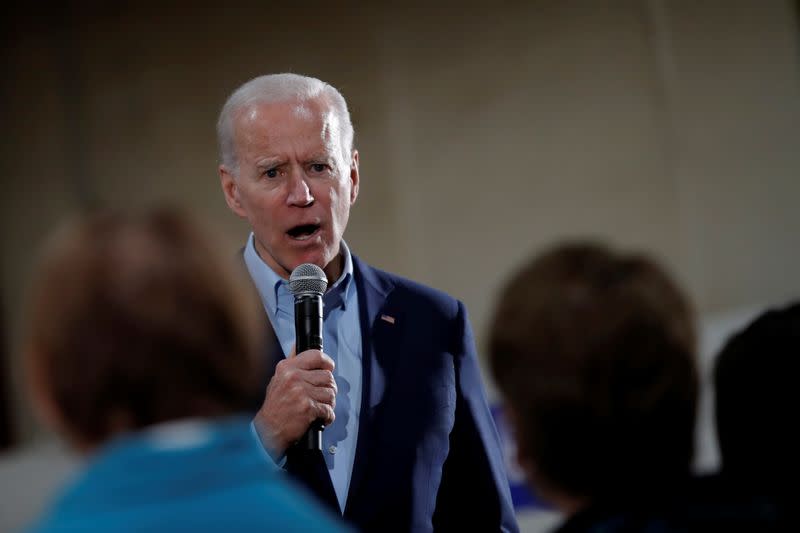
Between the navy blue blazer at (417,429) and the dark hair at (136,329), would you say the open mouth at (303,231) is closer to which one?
the navy blue blazer at (417,429)

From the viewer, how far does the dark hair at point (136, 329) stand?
41.8 inches

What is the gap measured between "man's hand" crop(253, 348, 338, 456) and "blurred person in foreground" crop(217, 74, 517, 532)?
56 millimetres

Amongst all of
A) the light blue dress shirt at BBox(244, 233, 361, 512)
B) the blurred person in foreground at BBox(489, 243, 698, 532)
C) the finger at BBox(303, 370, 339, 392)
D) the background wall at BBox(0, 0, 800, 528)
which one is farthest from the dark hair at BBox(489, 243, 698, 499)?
the background wall at BBox(0, 0, 800, 528)

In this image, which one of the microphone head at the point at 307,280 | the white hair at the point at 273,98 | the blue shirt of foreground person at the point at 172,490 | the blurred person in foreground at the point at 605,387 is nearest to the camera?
the blue shirt of foreground person at the point at 172,490

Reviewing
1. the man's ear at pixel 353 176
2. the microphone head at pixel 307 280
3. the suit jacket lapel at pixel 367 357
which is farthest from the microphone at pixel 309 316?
the man's ear at pixel 353 176

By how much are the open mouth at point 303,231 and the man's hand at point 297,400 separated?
0.82 feet

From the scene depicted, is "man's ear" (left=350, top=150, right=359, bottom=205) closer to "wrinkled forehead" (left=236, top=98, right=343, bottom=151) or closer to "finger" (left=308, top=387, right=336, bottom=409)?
"wrinkled forehead" (left=236, top=98, right=343, bottom=151)

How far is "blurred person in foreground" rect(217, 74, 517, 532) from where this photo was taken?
179 cm

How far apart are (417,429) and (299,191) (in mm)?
448

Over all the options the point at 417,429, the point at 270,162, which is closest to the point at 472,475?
the point at 417,429

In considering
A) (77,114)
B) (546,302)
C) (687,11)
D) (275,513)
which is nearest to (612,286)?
(546,302)

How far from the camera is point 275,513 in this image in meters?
1.06

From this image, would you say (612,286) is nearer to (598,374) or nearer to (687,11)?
(598,374)

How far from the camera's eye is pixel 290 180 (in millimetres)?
1843
